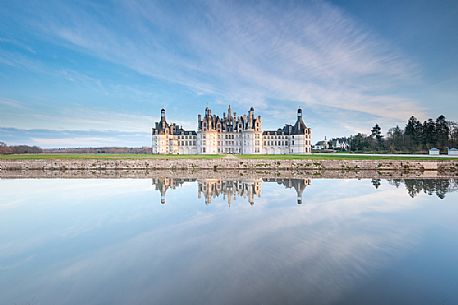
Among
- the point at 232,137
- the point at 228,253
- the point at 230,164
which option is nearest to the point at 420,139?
the point at 232,137

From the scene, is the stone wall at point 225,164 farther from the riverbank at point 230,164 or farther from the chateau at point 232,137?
the chateau at point 232,137

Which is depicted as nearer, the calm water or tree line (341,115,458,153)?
the calm water

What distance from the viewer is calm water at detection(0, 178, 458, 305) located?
15.3ft

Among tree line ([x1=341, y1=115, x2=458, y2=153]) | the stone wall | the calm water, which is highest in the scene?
tree line ([x1=341, y1=115, x2=458, y2=153])

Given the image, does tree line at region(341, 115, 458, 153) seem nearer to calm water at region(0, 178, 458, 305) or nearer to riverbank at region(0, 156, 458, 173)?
riverbank at region(0, 156, 458, 173)

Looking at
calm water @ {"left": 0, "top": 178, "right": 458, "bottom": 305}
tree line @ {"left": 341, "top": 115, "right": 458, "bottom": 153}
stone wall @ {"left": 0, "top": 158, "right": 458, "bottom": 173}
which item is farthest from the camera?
tree line @ {"left": 341, "top": 115, "right": 458, "bottom": 153}

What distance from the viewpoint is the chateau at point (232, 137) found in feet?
197

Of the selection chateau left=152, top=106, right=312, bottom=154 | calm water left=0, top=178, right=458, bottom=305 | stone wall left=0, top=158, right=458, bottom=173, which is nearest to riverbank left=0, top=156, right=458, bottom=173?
stone wall left=0, top=158, right=458, bottom=173

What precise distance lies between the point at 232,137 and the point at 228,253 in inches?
2182

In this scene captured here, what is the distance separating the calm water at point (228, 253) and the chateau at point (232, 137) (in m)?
47.7

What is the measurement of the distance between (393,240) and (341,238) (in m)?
1.34

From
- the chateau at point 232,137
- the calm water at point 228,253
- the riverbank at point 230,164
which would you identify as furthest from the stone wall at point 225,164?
the chateau at point 232,137

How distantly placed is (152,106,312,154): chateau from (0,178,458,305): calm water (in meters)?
47.7

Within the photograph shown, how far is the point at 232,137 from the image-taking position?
61531mm
